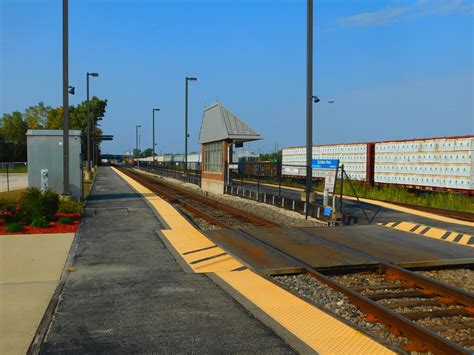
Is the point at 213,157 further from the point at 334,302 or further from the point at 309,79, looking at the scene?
the point at 334,302

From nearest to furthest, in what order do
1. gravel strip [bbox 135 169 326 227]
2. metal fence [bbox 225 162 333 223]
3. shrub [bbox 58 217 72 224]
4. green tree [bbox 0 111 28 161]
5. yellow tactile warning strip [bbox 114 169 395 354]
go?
yellow tactile warning strip [bbox 114 169 395 354], shrub [bbox 58 217 72 224], gravel strip [bbox 135 169 326 227], metal fence [bbox 225 162 333 223], green tree [bbox 0 111 28 161]

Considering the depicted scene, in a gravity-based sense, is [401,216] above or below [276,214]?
above

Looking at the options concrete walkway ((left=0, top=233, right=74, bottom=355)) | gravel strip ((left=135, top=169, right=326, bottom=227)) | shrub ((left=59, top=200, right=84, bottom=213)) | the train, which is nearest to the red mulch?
concrete walkway ((left=0, top=233, right=74, bottom=355))

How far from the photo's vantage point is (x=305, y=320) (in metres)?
5.48

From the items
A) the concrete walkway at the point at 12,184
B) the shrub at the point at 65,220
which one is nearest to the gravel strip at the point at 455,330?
the shrub at the point at 65,220

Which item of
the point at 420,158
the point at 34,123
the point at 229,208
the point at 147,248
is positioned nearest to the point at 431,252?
the point at 147,248

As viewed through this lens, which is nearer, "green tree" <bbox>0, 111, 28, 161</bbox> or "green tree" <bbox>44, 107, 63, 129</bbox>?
"green tree" <bbox>44, 107, 63, 129</bbox>

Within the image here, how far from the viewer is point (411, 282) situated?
764 centimetres

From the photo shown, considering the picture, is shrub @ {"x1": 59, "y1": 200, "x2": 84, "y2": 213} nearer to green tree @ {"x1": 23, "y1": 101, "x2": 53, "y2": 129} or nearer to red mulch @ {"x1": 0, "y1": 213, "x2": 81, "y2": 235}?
red mulch @ {"x1": 0, "y1": 213, "x2": 81, "y2": 235}

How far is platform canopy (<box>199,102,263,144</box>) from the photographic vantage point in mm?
25391

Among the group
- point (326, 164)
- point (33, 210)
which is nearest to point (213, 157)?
point (326, 164)

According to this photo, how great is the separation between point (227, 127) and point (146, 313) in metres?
20.3

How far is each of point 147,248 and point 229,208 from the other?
30.2ft

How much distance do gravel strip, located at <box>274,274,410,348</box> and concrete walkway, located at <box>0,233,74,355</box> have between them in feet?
11.7
